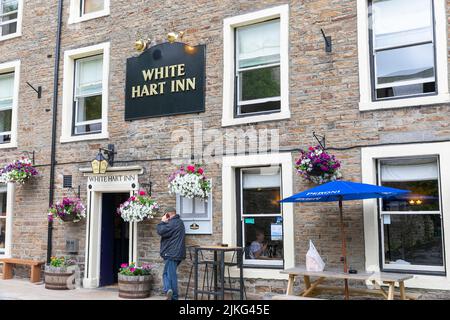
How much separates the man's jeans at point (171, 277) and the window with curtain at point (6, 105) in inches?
249

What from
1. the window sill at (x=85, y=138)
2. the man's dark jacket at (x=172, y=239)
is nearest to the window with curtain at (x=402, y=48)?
the man's dark jacket at (x=172, y=239)

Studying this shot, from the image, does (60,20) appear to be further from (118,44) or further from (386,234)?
(386,234)

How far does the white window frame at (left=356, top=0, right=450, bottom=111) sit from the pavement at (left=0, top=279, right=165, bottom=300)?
17.9 feet

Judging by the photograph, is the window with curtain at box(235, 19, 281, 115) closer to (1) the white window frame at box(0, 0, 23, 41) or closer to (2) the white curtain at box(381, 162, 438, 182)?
(2) the white curtain at box(381, 162, 438, 182)

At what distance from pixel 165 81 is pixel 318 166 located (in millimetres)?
4020

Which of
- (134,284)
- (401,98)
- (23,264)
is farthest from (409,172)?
(23,264)

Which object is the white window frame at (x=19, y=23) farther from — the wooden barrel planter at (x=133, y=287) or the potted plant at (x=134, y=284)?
the wooden barrel planter at (x=133, y=287)

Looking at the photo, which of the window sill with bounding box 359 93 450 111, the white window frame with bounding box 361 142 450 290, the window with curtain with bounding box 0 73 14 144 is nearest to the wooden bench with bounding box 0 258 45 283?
the window with curtain with bounding box 0 73 14 144

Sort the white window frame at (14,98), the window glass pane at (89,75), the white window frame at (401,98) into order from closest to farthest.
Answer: the white window frame at (401,98)
the window glass pane at (89,75)
the white window frame at (14,98)

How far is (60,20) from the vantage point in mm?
12781

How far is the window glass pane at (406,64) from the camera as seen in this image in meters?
A: 8.64

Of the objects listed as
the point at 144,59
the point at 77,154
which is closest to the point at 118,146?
the point at 77,154

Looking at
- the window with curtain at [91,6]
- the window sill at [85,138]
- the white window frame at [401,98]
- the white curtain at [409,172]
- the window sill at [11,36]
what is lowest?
the white curtain at [409,172]

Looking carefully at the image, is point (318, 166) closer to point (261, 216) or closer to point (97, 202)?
point (261, 216)
